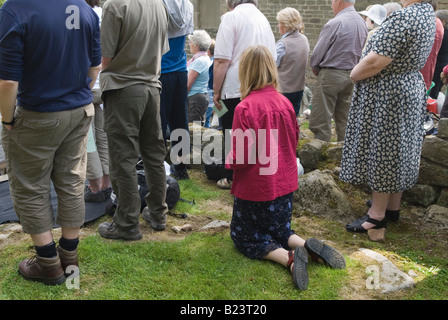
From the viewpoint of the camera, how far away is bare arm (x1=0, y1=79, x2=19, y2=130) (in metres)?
2.50

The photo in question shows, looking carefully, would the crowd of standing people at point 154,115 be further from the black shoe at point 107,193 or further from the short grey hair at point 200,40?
the short grey hair at point 200,40

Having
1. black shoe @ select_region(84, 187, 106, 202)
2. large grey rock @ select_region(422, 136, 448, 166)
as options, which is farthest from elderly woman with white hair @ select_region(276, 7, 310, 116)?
black shoe @ select_region(84, 187, 106, 202)

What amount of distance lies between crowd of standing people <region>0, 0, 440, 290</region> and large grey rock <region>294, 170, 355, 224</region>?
30cm

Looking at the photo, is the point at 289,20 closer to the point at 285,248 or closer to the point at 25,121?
the point at 285,248

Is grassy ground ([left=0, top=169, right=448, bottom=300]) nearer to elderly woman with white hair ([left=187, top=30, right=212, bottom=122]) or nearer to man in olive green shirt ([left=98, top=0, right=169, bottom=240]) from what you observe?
man in olive green shirt ([left=98, top=0, right=169, bottom=240])

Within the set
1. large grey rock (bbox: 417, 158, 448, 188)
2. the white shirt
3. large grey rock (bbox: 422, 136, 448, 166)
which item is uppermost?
the white shirt

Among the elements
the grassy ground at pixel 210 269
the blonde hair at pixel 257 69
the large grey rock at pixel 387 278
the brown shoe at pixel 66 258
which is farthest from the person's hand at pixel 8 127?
the large grey rock at pixel 387 278

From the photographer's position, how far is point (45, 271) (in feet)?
9.53

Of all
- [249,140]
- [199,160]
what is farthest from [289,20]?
[249,140]

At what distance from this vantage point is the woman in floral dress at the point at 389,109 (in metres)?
3.42

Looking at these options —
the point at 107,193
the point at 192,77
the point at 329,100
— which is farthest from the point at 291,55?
the point at 107,193

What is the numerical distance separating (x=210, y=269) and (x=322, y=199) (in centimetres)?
161

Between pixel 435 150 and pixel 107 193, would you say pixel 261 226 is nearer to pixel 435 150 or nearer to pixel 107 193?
pixel 107 193

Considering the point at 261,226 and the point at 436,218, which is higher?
the point at 261,226
